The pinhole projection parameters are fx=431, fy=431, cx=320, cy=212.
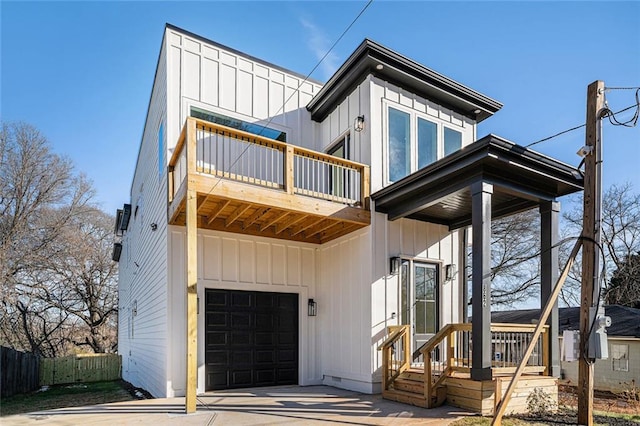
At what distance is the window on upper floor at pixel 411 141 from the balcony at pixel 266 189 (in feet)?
3.22

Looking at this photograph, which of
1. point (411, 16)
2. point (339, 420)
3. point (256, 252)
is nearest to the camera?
point (339, 420)

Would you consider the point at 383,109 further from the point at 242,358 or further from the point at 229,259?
the point at 242,358

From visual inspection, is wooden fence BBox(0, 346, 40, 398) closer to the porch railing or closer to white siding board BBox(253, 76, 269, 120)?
white siding board BBox(253, 76, 269, 120)

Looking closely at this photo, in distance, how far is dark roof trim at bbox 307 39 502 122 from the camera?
8.33 m

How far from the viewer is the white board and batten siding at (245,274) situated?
7805 millimetres

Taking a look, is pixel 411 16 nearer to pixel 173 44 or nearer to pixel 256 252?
pixel 173 44

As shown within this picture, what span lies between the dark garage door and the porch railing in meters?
2.43

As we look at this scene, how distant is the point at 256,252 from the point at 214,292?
1180mm

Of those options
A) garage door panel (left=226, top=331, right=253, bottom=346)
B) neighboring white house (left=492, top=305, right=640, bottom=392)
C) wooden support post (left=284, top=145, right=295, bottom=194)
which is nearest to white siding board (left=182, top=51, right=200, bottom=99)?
wooden support post (left=284, top=145, right=295, bottom=194)

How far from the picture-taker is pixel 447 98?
9500mm

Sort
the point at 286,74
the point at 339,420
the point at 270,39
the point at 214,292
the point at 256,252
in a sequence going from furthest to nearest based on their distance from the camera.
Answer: the point at 286,74, the point at 256,252, the point at 214,292, the point at 270,39, the point at 339,420

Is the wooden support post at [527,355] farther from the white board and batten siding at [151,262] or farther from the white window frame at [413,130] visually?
the white board and batten siding at [151,262]

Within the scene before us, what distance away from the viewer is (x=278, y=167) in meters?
7.73

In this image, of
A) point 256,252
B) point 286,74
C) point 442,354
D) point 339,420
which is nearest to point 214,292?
point 256,252
